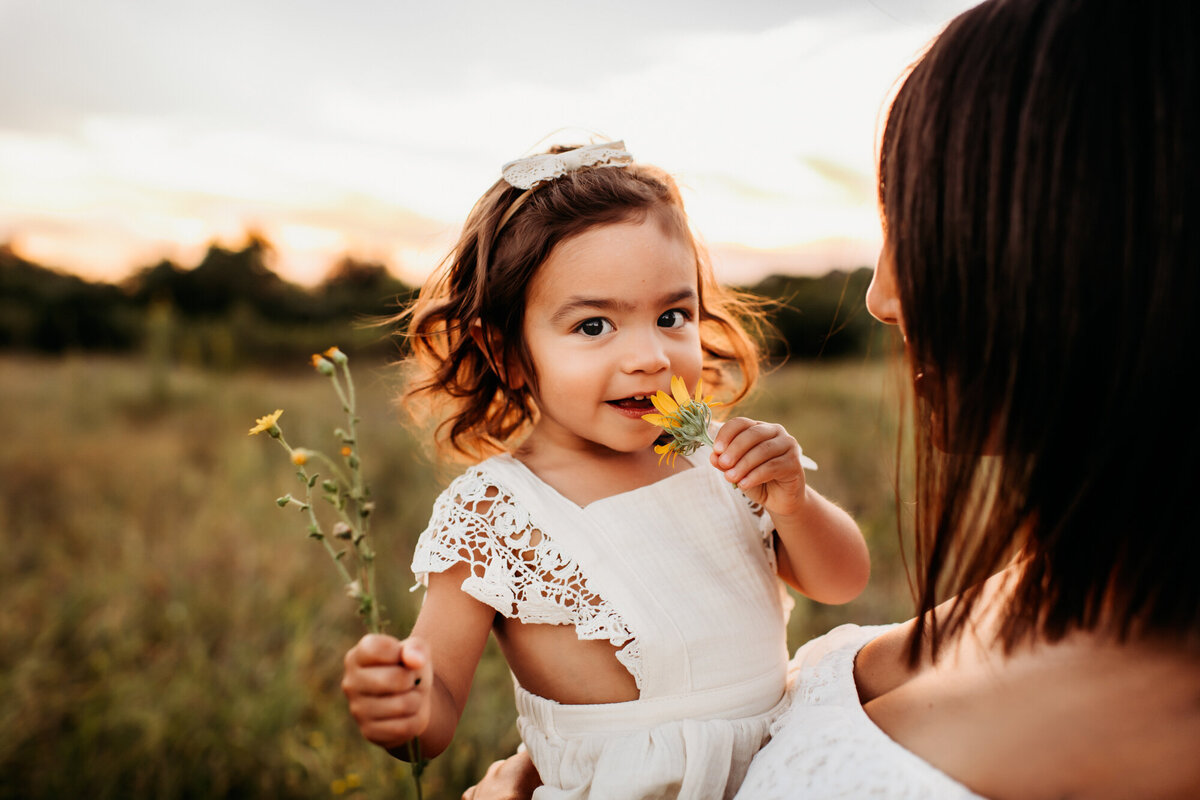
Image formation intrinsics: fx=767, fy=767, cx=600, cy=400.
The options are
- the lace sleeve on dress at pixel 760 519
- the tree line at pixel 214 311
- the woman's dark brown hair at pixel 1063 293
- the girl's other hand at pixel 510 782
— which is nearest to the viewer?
the woman's dark brown hair at pixel 1063 293

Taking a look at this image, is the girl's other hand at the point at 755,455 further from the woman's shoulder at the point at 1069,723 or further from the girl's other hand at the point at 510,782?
the girl's other hand at the point at 510,782

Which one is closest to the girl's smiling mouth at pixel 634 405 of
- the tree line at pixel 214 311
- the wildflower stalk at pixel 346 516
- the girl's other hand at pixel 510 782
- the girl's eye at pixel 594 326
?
the girl's eye at pixel 594 326

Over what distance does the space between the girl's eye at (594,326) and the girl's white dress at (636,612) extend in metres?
0.35

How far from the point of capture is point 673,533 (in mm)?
1725

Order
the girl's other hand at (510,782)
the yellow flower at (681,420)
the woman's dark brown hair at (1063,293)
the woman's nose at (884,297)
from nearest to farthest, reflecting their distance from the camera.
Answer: the woman's dark brown hair at (1063,293) < the woman's nose at (884,297) < the yellow flower at (681,420) < the girl's other hand at (510,782)

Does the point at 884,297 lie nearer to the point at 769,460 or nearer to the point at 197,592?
the point at 769,460

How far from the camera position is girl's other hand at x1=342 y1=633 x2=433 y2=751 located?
3.55ft

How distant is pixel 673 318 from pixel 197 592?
10.2 ft

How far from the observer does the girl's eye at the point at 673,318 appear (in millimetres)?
1725

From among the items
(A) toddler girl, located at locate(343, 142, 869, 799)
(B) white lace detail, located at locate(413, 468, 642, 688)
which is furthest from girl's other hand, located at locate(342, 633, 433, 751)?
(B) white lace detail, located at locate(413, 468, 642, 688)

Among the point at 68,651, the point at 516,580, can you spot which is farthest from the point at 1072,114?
the point at 68,651

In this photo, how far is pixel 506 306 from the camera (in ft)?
6.10

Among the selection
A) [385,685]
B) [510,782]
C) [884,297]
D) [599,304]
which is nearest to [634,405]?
[599,304]

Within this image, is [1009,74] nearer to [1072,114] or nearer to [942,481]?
[1072,114]
